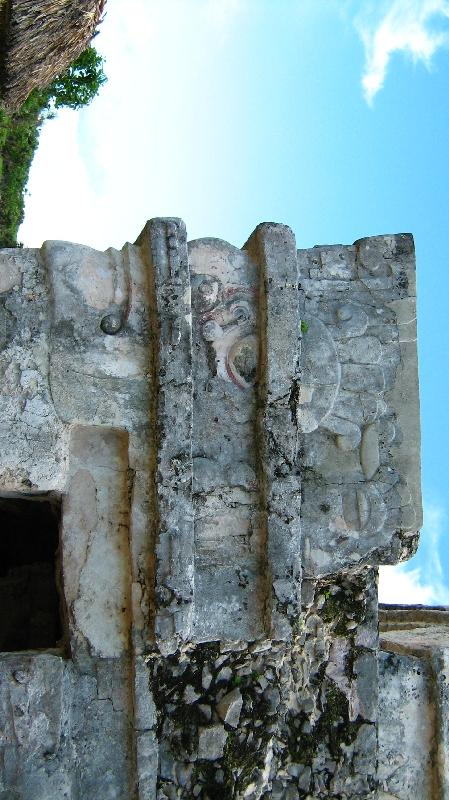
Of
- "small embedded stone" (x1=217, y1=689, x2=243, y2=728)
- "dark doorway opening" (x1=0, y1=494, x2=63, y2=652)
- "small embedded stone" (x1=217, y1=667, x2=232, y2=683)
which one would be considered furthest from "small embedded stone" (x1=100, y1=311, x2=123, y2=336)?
"small embedded stone" (x1=217, y1=689, x2=243, y2=728)

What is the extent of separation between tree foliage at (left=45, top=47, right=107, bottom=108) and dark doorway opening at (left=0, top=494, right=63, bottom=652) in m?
8.28

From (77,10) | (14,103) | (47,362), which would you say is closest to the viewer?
(47,362)

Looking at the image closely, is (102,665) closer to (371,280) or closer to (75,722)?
(75,722)

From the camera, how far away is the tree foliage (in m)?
11.6

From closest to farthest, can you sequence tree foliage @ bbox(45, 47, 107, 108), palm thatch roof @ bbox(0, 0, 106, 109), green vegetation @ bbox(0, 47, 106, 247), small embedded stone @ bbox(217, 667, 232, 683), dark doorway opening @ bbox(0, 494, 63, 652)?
1. small embedded stone @ bbox(217, 667, 232, 683)
2. dark doorway opening @ bbox(0, 494, 63, 652)
3. palm thatch roof @ bbox(0, 0, 106, 109)
4. green vegetation @ bbox(0, 47, 106, 247)
5. tree foliage @ bbox(45, 47, 107, 108)

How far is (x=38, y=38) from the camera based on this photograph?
7754 millimetres

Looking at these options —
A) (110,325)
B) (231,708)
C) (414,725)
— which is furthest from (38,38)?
(414,725)

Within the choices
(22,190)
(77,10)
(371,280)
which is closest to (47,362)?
(371,280)

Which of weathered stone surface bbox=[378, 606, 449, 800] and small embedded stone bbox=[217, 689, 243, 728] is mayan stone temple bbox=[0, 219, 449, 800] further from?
weathered stone surface bbox=[378, 606, 449, 800]

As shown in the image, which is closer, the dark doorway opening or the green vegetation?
the dark doorway opening

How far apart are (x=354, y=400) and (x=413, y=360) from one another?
1.35 ft

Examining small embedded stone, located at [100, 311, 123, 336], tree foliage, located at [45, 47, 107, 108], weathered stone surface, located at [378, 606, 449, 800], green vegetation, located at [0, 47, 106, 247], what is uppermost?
tree foliage, located at [45, 47, 107, 108]

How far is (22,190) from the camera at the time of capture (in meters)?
10.4

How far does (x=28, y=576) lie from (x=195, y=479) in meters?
2.12
